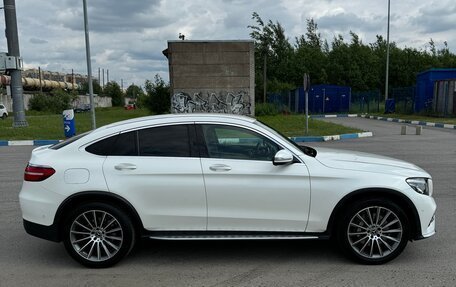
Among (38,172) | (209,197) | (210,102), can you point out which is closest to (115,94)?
(210,102)

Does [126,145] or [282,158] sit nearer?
[282,158]

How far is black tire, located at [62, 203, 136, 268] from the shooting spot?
4.05 meters

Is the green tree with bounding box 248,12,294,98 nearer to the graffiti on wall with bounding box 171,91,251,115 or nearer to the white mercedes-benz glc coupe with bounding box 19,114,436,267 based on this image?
the graffiti on wall with bounding box 171,91,251,115

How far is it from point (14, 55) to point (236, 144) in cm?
2092

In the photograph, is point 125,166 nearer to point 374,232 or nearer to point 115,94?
point 374,232

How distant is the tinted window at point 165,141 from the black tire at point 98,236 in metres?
0.69

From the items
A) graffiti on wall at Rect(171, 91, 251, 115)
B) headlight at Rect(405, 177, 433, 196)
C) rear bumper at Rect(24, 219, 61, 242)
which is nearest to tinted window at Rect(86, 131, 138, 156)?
rear bumper at Rect(24, 219, 61, 242)

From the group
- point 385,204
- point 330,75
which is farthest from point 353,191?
point 330,75

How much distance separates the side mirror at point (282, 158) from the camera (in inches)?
155

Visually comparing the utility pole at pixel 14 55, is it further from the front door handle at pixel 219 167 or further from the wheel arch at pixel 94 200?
the front door handle at pixel 219 167

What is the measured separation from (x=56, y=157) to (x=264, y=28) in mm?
45638

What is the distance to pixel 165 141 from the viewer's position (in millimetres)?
4180

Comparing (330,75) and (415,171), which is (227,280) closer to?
(415,171)

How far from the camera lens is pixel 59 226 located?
4.08 m
